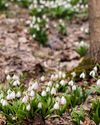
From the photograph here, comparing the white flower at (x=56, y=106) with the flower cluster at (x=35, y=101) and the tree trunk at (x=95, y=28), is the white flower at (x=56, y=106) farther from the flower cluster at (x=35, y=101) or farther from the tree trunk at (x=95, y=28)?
the tree trunk at (x=95, y=28)

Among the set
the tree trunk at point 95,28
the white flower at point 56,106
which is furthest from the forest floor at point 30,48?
the white flower at point 56,106

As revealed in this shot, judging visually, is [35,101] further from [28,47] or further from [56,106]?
[28,47]

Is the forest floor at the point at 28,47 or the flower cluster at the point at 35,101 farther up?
the flower cluster at the point at 35,101

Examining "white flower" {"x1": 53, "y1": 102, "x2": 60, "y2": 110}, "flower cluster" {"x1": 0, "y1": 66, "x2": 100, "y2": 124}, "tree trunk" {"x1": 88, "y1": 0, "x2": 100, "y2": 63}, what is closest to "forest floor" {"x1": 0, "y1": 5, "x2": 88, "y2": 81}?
"tree trunk" {"x1": 88, "y1": 0, "x2": 100, "y2": 63}

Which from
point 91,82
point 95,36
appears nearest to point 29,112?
point 91,82

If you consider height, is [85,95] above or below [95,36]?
below

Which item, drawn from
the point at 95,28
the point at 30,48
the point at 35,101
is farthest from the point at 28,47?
the point at 35,101

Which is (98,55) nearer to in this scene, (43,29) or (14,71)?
(14,71)

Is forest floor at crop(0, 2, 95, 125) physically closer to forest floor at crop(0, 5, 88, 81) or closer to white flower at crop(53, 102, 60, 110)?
forest floor at crop(0, 5, 88, 81)
